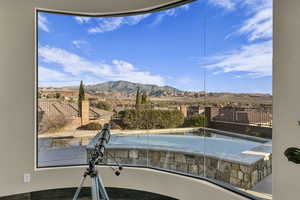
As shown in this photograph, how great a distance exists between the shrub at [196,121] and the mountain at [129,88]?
44 cm

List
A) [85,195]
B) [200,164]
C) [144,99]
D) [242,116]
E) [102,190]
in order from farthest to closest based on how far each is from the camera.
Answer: [144,99] < [85,195] < [200,164] < [242,116] < [102,190]

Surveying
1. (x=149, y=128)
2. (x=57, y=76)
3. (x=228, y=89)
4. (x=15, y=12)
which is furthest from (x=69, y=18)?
(x=228, y=89)

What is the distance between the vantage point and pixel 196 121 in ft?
8.20

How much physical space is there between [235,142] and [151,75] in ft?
4.60

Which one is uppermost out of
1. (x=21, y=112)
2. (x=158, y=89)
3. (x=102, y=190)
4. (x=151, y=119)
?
(x=158, y=89)

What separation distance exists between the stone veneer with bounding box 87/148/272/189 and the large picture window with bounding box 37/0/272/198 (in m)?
0.01

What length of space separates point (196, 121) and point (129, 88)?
108 centimetres

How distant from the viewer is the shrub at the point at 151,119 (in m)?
2.67

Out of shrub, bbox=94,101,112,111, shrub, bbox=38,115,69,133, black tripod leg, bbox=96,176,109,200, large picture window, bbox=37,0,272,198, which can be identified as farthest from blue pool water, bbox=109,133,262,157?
black tripod leg, bbox=96,176,109,200

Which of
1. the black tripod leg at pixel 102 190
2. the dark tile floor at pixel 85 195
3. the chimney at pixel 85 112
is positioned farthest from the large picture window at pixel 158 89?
the black tripod leg at pixel 102 190

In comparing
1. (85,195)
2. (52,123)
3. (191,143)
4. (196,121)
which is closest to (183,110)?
(196,121)

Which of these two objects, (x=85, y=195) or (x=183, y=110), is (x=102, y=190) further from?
(x=183, y=110)

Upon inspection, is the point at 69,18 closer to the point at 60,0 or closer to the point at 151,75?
the point at 60,0

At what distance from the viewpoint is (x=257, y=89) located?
1.98 metres
